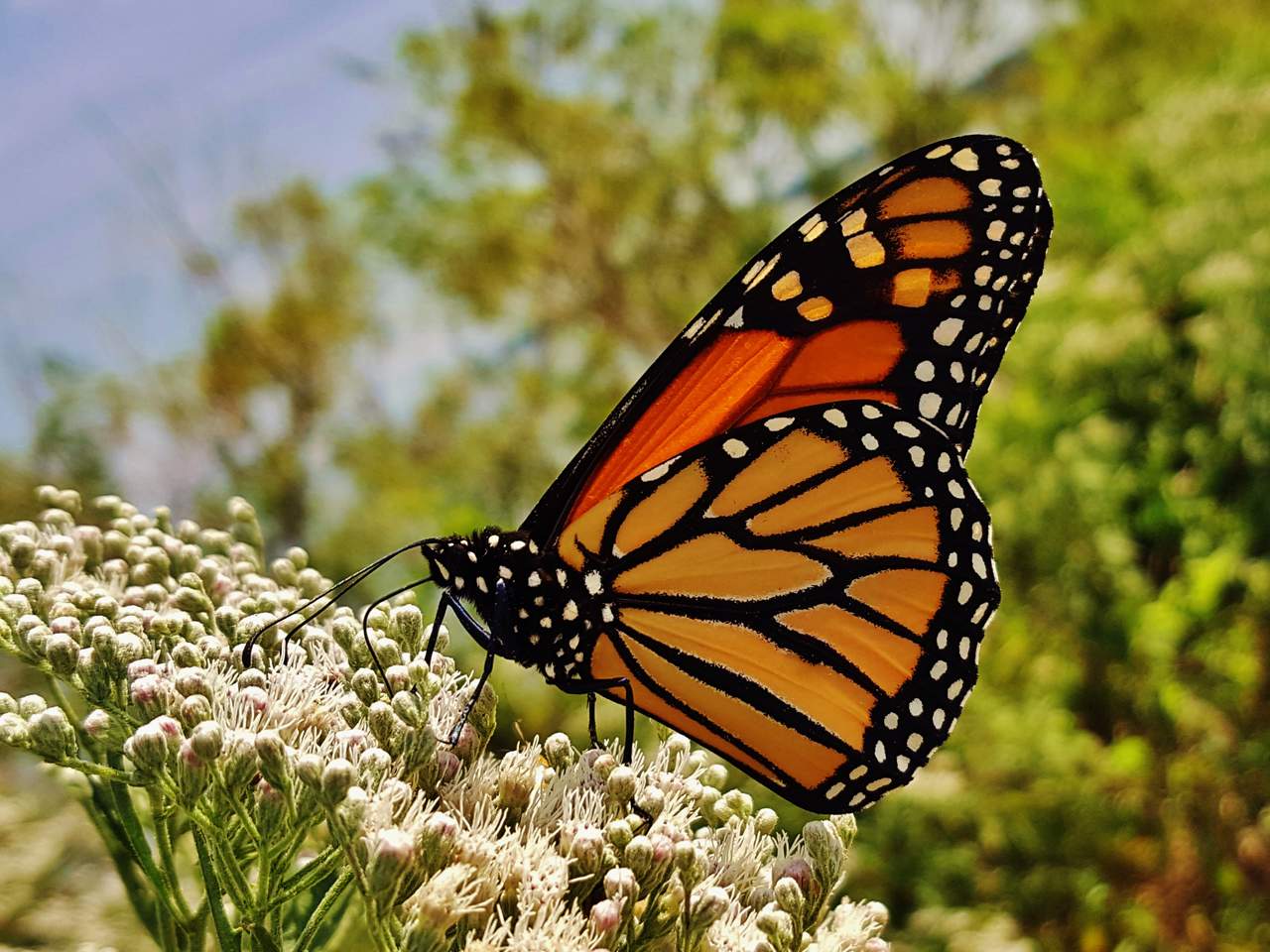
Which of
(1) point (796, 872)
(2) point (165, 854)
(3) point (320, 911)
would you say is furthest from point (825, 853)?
(2) point (165, 854)

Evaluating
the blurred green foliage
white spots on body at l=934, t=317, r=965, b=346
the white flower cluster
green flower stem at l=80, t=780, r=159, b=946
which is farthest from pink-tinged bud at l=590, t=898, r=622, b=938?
the blurred green foliage

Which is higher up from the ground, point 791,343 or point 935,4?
point 935,4

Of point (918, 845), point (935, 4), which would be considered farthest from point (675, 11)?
point (918, 845)

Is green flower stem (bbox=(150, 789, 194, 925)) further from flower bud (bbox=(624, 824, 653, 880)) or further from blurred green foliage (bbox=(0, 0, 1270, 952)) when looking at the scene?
blurred green foliage (bbox=(0, 0, 1270, 952))

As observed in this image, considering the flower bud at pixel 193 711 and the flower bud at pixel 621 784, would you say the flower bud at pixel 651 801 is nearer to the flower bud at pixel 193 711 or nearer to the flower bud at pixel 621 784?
the flower bud at pixel 621 784

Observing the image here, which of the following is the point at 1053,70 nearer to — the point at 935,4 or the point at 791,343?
the point at 935,4

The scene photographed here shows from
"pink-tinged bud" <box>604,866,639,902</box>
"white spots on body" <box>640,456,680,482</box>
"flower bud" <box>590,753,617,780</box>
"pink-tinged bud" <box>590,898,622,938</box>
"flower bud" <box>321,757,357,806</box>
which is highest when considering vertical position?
"white spots on body" <box>640,456,680,482</box>

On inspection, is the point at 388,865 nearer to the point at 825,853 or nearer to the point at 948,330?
the point at 825,853

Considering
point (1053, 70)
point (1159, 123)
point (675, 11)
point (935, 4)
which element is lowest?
point (1159, 123)
